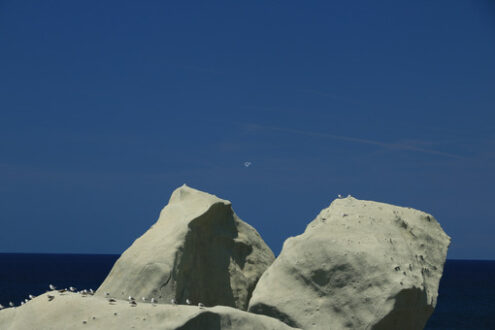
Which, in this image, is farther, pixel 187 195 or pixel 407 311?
pixel 187 195

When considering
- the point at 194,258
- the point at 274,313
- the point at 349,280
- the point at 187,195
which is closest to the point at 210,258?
the point at 194,258

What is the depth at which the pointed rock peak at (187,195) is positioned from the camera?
44.6ft

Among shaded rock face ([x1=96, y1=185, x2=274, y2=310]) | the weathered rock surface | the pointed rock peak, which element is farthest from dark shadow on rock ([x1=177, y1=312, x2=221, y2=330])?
the pointed rock peak

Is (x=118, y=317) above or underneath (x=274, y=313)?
above

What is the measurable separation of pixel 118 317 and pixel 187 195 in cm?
535

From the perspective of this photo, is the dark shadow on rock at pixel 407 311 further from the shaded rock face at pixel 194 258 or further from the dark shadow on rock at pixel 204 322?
the shaded rock face at pixel 194 258

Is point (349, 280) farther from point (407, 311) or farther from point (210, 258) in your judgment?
point (210, 258)

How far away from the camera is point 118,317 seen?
347 inches

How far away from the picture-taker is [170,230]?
12.6 meters

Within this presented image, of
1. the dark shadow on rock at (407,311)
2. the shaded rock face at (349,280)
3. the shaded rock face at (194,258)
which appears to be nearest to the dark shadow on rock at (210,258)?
the shaded rock face at (194,258)

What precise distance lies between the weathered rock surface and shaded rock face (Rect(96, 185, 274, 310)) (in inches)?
94.4

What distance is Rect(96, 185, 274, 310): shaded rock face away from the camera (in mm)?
11766

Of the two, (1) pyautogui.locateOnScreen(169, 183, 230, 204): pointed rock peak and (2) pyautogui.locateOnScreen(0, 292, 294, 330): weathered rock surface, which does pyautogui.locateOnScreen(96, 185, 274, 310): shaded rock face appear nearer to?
(1) pyautogui.locateOnScreen(169, 183, 230, 204): pointed rock peak

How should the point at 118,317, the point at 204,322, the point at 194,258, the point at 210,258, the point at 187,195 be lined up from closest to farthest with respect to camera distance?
the point at 118,317 < the point at 204,322 < the point at 194,258 < the point at 210,258 < the point at 187,195
